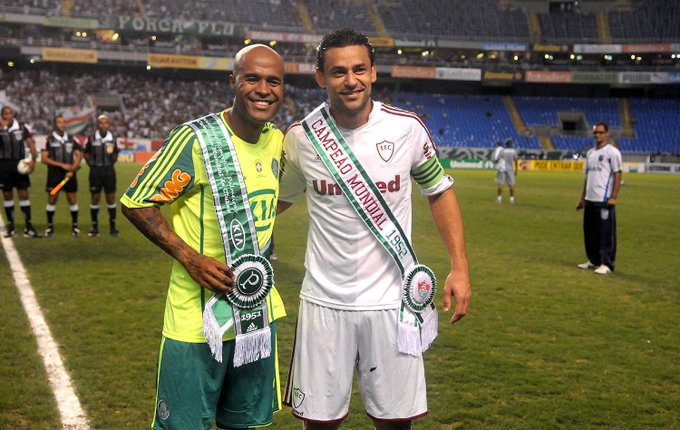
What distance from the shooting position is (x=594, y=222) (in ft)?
33.8

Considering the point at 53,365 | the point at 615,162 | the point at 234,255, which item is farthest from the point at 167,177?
the point at 615,162

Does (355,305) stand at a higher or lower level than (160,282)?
higher

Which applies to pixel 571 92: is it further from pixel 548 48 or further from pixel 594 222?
pixel 594 222

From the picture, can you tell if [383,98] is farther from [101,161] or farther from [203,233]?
[203,233]

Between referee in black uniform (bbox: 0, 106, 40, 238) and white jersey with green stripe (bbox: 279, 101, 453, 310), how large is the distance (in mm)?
9812

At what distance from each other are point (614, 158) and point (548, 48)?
48.4 m

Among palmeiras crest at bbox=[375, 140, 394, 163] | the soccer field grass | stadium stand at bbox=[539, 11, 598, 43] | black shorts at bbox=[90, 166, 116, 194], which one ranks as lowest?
the soccer field grass

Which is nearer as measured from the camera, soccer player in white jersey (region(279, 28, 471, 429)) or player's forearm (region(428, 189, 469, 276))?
soccer player in white jersey (region(279, 28, 471, 429))

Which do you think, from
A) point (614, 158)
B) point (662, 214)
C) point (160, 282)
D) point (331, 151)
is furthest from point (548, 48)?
point (331, 151)

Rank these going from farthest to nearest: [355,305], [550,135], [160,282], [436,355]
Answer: [550,135], [160,282], [436,355], [355,305]

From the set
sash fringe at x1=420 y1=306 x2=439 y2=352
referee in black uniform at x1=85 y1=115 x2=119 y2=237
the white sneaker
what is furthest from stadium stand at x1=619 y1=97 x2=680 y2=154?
sash fringe at x1=420 y1=306 x2=439 y2=352

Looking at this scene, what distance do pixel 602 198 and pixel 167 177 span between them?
871 centimetres

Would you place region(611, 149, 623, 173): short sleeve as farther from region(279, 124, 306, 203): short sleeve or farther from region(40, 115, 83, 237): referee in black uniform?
region(40, 115, 83, 237): referee in black uniform

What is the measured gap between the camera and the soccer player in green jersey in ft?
9.14
